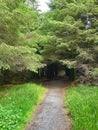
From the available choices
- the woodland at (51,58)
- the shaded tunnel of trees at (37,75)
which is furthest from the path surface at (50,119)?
the shaded tunnel of trees at (37,75)

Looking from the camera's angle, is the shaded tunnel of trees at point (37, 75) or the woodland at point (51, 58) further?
the shaded tunnel of trees at point (37, 75)

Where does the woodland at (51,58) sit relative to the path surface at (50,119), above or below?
above

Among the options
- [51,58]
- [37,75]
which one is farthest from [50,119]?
[37,75]

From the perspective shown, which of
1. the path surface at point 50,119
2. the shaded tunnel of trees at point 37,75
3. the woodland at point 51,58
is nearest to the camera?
the path surface at point 50,119

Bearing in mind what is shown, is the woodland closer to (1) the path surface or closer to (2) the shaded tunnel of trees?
(1) the path surface

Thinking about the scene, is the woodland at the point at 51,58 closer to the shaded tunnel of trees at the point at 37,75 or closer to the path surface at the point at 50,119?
the path surface at the point at 50,119

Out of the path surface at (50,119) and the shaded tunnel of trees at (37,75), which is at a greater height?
the shaded tunnel of trees at (37,75)

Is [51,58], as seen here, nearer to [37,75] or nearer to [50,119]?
[37,75]

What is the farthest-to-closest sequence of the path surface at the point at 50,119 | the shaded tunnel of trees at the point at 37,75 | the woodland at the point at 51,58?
the shaded tunnel of trees at the point at 37,75
the woodland at the point at 51,58
the path surface at the point at 50,119

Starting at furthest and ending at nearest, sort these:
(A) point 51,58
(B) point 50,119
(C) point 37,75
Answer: (C) point 37,75, (A) point 51,58, (B) point 50,119

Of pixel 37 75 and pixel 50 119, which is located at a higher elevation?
pixel 37 75

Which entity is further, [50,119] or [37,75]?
[37,75]

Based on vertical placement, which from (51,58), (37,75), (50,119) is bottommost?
(50,119)

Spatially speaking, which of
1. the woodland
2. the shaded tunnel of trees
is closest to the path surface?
the woodland
